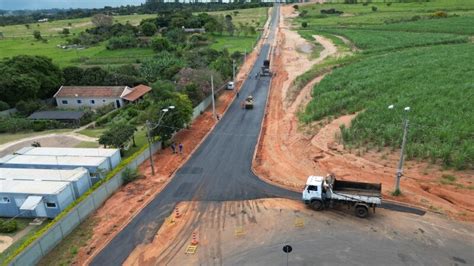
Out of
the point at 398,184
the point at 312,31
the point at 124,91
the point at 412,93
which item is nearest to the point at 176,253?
→ the point at 398,184

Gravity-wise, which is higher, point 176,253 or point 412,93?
point 412,93

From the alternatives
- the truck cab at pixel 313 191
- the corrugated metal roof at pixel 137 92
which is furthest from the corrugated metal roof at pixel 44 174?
the corrugated metal roof at pixel 137 92

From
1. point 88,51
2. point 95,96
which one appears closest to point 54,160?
point 95,96

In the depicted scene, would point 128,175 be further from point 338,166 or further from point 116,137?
point 338,166

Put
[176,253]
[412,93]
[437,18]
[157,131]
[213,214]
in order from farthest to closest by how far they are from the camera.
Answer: [437,18], [412,93], [157,131], [213,214], [176,253]

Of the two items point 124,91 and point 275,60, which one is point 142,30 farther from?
point 124,91

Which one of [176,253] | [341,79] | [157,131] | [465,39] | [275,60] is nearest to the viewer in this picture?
[176,253]
